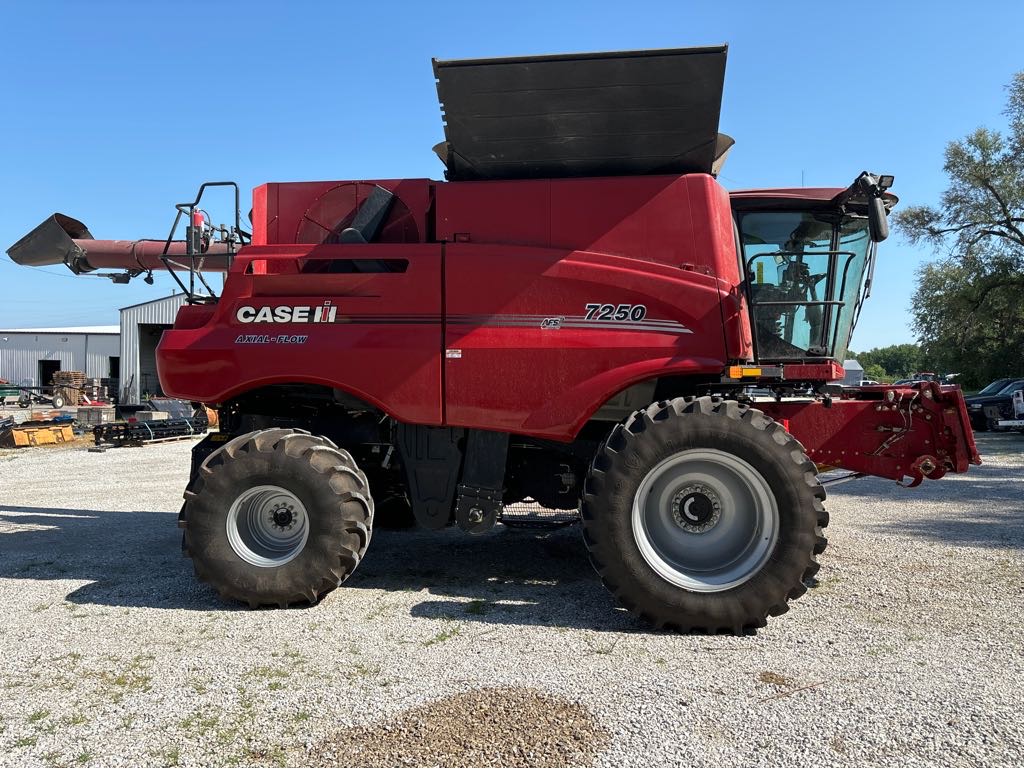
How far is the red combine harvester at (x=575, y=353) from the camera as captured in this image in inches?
166

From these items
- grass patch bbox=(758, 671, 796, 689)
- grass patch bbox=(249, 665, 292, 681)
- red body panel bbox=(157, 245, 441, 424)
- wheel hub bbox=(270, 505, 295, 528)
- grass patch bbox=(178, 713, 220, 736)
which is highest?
red body panel bbox=(157, 245, 441, 424)

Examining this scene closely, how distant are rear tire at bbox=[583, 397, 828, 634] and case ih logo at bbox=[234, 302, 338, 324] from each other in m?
2.18

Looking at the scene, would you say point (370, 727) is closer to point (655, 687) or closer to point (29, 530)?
point (655, 687)

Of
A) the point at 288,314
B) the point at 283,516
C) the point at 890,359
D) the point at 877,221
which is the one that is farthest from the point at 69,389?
the point at 890,359

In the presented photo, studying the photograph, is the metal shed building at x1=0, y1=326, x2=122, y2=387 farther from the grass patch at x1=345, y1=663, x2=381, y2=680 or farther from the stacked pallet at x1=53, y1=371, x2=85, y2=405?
the grass patch at x1=345, y1=663, x2=381, y2=680

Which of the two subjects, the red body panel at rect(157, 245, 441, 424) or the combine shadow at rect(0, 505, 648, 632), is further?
the red body panel at rect(157, 245, 441, 424)

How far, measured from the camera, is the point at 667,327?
14.8 ft

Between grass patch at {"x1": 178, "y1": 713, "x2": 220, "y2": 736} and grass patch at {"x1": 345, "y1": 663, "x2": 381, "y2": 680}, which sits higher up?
grass patch at {"x1": 345, "y1": 663, "x2": 381, "y2": 680}

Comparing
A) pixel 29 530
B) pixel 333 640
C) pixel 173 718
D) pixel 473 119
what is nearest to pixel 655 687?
pixel 333 640

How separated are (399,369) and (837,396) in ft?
10.4

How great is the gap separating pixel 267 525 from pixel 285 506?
0.71 feet

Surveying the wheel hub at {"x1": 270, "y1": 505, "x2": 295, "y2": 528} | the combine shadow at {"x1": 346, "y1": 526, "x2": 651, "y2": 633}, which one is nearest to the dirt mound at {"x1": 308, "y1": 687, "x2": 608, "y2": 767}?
the combine shadow at {"x1": 346, "y1": 526, "x2": 651, "y2": 633}

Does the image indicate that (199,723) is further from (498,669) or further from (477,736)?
(498,669)

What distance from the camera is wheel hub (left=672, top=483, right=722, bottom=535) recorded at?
14.3ft
